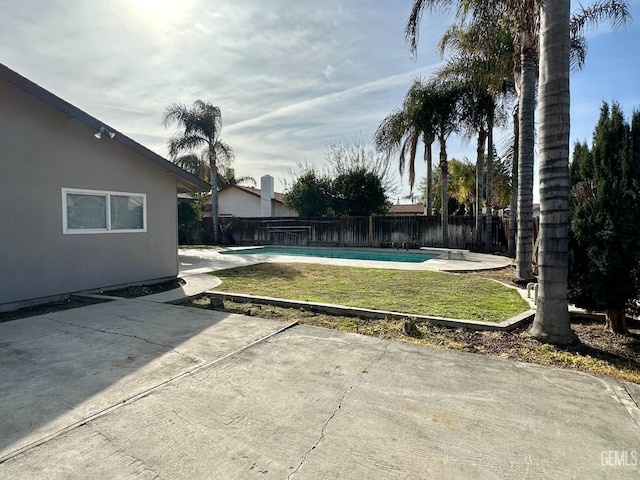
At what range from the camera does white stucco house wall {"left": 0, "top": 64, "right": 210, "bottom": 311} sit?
6.34 m

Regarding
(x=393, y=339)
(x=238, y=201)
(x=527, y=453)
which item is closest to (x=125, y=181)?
(x=393, y=339)

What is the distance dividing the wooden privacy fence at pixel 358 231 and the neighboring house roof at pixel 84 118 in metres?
13.0

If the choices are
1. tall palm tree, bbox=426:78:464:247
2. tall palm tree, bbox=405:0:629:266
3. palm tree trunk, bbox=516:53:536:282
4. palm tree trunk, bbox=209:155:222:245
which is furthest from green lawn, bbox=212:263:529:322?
palm tree trunk, bbox=209:155:222:245

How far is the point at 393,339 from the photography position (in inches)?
187

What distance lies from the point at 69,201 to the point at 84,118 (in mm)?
1762

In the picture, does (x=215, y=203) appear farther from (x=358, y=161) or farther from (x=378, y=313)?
(x=378, y=313)

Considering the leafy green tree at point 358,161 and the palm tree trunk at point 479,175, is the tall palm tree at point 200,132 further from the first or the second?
the palm tree trunk at point 479,175

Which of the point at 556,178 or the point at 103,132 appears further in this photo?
the point at 103,132

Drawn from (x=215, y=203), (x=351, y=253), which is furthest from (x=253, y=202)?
(x=351, y=253)

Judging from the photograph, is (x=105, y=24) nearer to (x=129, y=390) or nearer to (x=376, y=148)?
(x=129, y=390)

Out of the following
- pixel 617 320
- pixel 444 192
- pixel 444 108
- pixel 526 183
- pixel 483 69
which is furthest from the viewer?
pixel 444 192

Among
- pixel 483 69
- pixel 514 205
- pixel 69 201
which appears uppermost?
pixel 483 69

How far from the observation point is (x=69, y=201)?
23.6 ft

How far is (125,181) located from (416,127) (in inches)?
573
